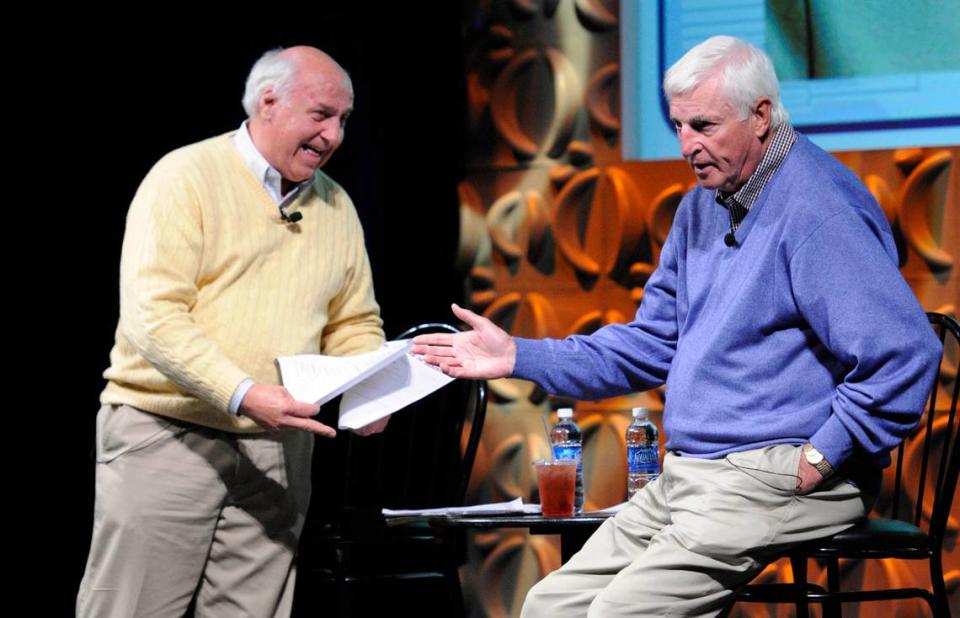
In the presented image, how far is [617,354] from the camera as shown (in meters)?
2.47

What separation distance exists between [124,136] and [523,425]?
155 cm

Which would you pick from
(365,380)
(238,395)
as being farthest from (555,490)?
(238,395)

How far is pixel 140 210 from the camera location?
275cm

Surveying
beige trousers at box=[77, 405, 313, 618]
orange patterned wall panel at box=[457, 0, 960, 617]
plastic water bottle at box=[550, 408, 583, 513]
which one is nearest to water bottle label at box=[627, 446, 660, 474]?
plastic water bottle at box=[550, 408, 583, 513]

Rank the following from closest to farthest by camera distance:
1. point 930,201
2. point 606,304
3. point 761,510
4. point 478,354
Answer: point 761,510, point 478,354, point 930,201, point 606,304

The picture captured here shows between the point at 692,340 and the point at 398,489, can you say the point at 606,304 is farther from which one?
the point at 692,340

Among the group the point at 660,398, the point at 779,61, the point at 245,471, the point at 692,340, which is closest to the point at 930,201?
the point at 779,61

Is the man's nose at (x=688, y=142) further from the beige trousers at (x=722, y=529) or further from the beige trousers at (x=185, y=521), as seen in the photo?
the beige trousers at (x=185, y=521)

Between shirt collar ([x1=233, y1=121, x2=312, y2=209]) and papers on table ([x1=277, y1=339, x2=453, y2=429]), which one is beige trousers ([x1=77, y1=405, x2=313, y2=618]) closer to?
papers on table ([x1=277, y1=339, x2=453, y2=429])

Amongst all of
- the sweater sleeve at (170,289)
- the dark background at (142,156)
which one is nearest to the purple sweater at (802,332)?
the sweater sleeve at (170,289)

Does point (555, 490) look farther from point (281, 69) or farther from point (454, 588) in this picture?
point (281, 69)

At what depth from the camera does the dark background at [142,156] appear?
131 inches

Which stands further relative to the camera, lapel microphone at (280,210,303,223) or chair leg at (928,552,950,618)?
lapel microphone at (280,210,303,223)

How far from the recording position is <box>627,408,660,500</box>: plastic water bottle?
10.9 feet
